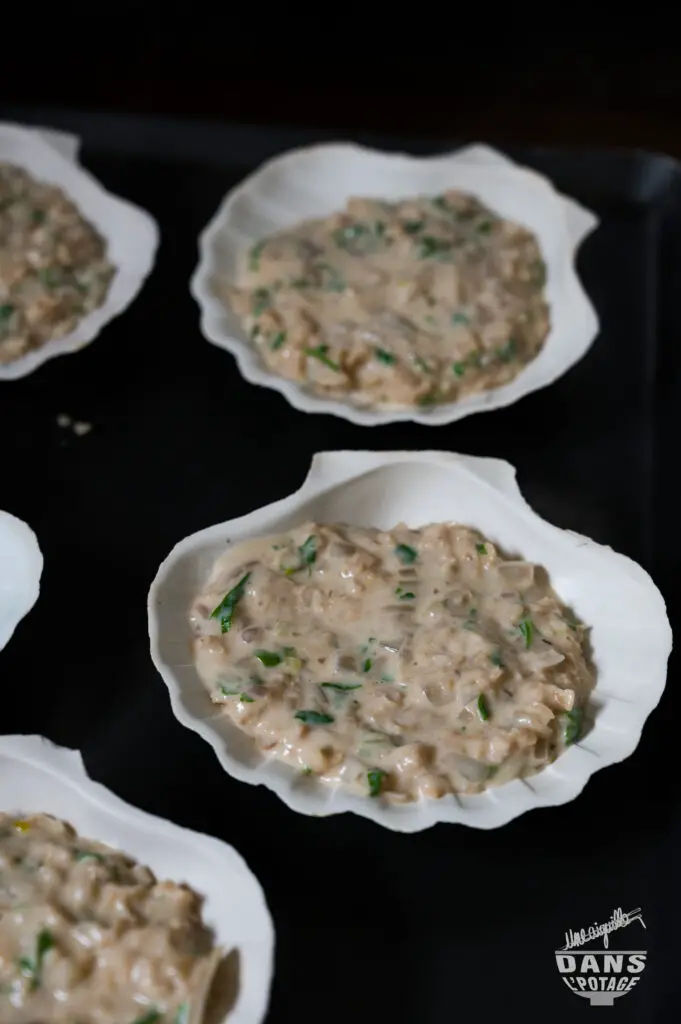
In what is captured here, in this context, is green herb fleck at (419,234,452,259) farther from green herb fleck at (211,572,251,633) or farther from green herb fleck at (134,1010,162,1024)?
Result: green herb fleck at (134,1010,162,1024)

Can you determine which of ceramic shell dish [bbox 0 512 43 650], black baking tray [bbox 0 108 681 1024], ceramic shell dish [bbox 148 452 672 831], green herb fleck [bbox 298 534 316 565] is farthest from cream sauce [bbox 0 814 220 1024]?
→ green herb fleck [bbox 298 534 316 565]

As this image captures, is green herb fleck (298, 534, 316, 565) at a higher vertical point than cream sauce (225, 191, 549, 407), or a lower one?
lower

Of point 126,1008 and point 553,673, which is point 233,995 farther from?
point 553,673

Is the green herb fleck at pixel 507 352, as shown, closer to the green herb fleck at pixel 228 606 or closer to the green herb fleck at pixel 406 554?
the green herb fleck at pixel 406 554

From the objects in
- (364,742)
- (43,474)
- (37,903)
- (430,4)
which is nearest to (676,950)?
(364,742)

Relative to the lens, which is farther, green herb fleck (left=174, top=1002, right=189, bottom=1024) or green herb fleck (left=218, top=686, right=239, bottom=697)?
green herb fleck (left=218, top=686, right=239, bottom=697)
